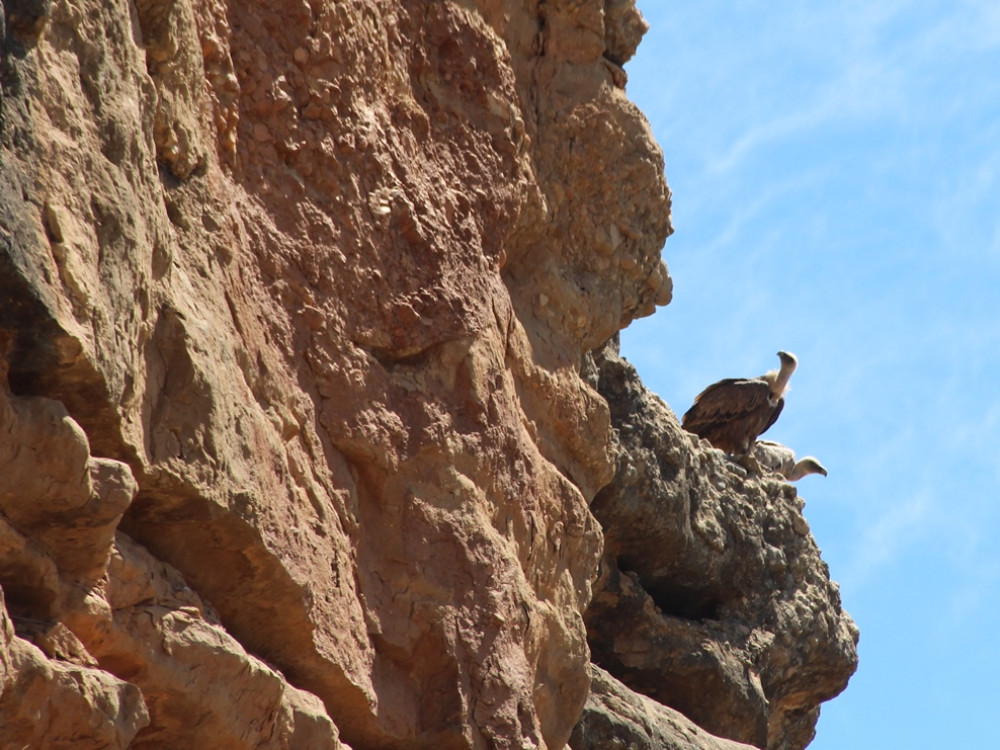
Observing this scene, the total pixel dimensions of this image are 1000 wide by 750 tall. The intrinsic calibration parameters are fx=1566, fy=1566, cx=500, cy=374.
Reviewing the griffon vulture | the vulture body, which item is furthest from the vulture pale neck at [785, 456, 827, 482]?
the vulture body

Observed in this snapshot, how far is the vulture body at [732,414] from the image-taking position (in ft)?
40.6

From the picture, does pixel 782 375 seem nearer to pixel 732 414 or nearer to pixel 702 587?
pixel 732 414

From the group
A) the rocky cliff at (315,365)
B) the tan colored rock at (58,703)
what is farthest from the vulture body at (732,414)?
the tan colored rock at (58,703)

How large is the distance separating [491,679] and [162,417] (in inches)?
78.3

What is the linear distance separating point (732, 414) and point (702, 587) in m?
2.65

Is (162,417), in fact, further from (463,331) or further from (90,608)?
(463,331)

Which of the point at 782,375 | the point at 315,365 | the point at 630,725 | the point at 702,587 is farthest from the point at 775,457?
the point at 315,365

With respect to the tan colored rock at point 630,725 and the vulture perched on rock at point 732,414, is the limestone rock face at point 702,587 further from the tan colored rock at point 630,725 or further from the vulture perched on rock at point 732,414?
the vulture perched on rock at point 732,414

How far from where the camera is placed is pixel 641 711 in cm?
860

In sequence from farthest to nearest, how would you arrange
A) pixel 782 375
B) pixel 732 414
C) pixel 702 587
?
pixel 782 375, pixel 732 414, pixel 702 587

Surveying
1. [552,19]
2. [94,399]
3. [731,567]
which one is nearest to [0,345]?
[94,399]

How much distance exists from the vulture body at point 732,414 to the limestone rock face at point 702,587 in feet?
4.32

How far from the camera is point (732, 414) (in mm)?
12484

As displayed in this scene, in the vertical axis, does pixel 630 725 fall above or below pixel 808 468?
below
